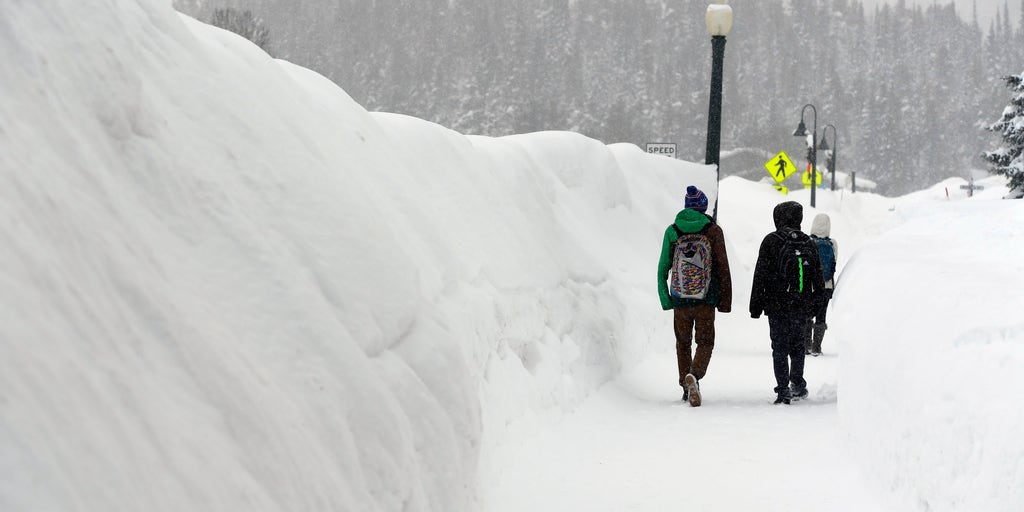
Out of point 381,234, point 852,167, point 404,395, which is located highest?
point 852,167

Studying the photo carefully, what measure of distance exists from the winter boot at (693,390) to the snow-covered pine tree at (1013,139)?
1111 inches

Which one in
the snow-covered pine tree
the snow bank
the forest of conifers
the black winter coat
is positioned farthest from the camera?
the forest of conifers

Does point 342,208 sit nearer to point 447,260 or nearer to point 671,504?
point 447,260

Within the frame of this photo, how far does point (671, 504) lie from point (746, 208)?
31114 mm

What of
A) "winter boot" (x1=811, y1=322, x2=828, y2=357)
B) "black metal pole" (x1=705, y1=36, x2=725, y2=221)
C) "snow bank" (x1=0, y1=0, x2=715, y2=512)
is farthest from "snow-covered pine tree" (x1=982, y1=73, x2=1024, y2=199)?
"snow bank" (x1=0, y1=0, x2=715, y2=512)

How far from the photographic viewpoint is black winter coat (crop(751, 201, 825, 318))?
8.30 meters

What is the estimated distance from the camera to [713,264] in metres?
8.32

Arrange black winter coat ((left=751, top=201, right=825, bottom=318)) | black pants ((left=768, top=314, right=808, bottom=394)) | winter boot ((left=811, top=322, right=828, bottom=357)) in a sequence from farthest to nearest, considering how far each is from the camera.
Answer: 1. winter boot ((left=811, top=322, right=828, bottom=357))
2. black winter coat ((left=751, top=201, right=825, bottom=318))
3. black pants ((left=768, top=314, right=808, bottom=394))

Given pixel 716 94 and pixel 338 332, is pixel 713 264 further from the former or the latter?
pixel 716 94

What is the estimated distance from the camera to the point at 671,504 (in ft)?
17.6

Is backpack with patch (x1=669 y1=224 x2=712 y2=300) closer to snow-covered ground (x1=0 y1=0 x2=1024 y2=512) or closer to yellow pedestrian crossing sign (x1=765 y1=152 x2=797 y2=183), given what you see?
snow-covered ground (x1=0 y1=0 x2=1024 y2=512)

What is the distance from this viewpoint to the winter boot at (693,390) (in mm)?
8047

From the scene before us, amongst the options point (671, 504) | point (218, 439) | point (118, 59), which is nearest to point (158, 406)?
point (218, 439)

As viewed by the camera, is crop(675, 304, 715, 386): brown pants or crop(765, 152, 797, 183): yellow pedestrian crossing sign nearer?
crop(675, 304, 715, 386): brown pants
